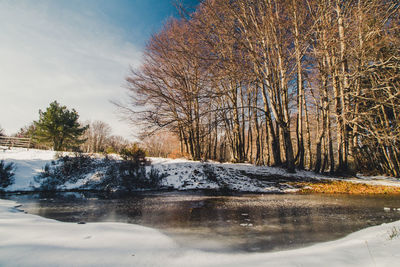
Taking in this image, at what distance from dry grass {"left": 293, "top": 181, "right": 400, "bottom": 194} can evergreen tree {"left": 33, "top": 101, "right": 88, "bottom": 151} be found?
96.0 ft

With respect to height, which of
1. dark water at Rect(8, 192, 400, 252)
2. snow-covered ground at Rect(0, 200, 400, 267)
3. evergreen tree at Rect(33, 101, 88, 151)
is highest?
evergreen tree at Rect(33, 101, 88, 151)

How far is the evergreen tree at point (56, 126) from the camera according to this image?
25.2 meters

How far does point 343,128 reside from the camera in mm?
10828

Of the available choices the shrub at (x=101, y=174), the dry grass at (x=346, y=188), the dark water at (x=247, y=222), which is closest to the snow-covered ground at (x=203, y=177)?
the shrub at (x=101, y=174)

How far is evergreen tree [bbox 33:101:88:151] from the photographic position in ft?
82.8

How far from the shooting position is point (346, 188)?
27.0 feet

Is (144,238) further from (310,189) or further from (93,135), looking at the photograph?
(93,135)

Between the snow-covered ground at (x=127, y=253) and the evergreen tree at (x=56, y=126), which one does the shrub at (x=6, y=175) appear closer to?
the snow-covered ground at (x=127, y=253)

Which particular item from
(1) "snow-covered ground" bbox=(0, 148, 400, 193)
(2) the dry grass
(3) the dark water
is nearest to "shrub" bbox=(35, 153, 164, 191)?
(1) "snow-covered ground" bbox=(0, 148, 400, 193)

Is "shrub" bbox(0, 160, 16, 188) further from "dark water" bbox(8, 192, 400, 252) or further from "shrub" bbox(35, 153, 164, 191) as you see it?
"dark water" bbox(8, 192, 400, 252)

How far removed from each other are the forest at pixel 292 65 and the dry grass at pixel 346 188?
87.7 inches

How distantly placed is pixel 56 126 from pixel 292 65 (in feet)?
95.4

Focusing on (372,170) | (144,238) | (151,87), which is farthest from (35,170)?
(372,170)

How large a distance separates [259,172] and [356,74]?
22.1ft
